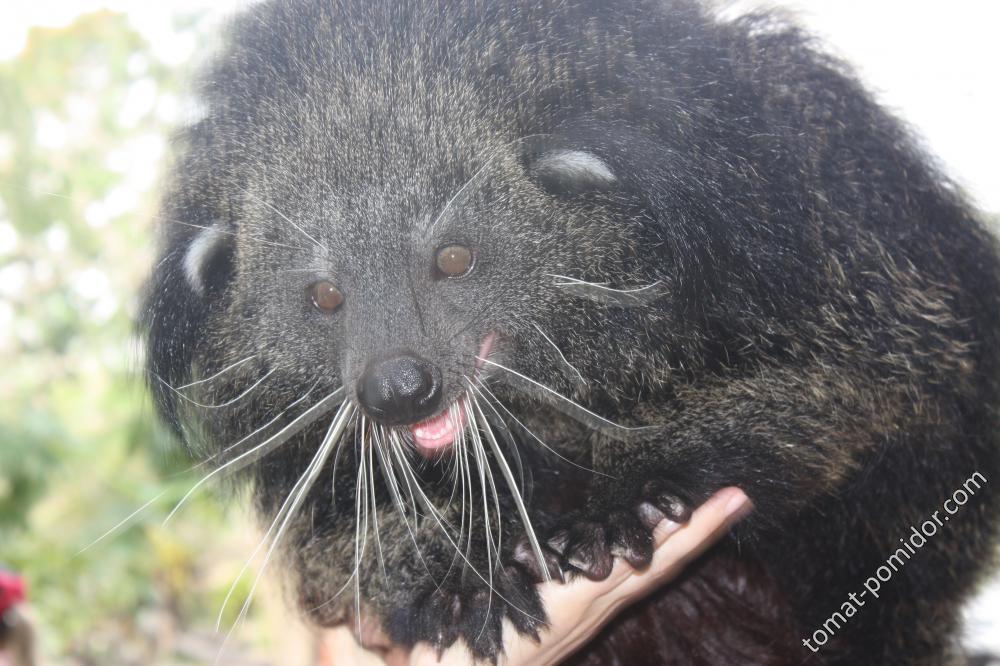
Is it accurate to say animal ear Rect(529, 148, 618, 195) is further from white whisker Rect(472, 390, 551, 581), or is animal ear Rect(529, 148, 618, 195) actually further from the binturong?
white whisker Rect(472, 390, 551, 581)

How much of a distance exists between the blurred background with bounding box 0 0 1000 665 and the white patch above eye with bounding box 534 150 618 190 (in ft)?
1.61

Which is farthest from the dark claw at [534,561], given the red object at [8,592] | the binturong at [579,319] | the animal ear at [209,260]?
the red object at [8,592]

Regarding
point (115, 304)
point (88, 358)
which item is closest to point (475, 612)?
point (115, 304)

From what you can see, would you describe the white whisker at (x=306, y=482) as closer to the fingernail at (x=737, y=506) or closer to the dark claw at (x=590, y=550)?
the dark claw at (x=590, y=550)

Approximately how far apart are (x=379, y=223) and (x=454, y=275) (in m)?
0.12

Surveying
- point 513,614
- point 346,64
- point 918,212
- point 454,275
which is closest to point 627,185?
point 454,275

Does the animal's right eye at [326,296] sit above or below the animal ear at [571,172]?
below

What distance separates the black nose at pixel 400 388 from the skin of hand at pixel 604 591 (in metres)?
0.38

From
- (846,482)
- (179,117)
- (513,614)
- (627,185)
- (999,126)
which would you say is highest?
(999,126)

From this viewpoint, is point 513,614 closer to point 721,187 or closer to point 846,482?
point 846,482

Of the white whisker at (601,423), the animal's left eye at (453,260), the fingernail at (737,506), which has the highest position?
the animal's left eye at (453,260)

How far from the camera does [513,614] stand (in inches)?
51.8

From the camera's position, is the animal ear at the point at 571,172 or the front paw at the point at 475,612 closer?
the animal ear at the point at 571,172

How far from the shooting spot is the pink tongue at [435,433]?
119cm
